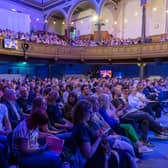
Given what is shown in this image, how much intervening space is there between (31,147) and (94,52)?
21694 mm

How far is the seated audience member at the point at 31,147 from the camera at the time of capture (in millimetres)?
3006

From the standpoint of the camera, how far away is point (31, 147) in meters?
3.09

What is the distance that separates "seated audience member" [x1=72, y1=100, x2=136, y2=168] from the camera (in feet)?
9.99

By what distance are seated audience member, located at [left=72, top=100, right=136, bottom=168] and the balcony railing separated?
16963 mm

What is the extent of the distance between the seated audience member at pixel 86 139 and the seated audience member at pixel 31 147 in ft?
1.05

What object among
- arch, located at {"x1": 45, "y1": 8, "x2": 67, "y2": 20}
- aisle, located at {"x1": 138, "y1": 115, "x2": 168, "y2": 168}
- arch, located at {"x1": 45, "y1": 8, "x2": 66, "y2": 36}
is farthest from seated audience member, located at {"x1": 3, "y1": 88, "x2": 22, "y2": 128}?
arch, located at {"x1": 45, "y1": 8, "x2": 66, "y2": 36}

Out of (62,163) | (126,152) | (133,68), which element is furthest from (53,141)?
(133,68)

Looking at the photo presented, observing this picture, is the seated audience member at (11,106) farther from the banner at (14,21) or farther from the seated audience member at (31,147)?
the banner at (14,21)

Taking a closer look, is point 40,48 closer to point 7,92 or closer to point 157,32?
point 157,32

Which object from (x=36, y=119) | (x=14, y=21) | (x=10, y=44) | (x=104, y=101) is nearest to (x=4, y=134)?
(x=36, y=119)

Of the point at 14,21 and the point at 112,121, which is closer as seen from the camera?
the point at 112,121

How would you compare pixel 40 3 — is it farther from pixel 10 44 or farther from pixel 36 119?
pixel 36 119

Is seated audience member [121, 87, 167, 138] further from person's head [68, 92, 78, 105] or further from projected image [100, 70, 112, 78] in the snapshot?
projected image [100, 70, 112, 78]

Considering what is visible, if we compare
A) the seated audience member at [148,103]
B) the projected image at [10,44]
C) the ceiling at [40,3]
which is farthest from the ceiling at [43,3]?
the seated audience member at [148,103]
